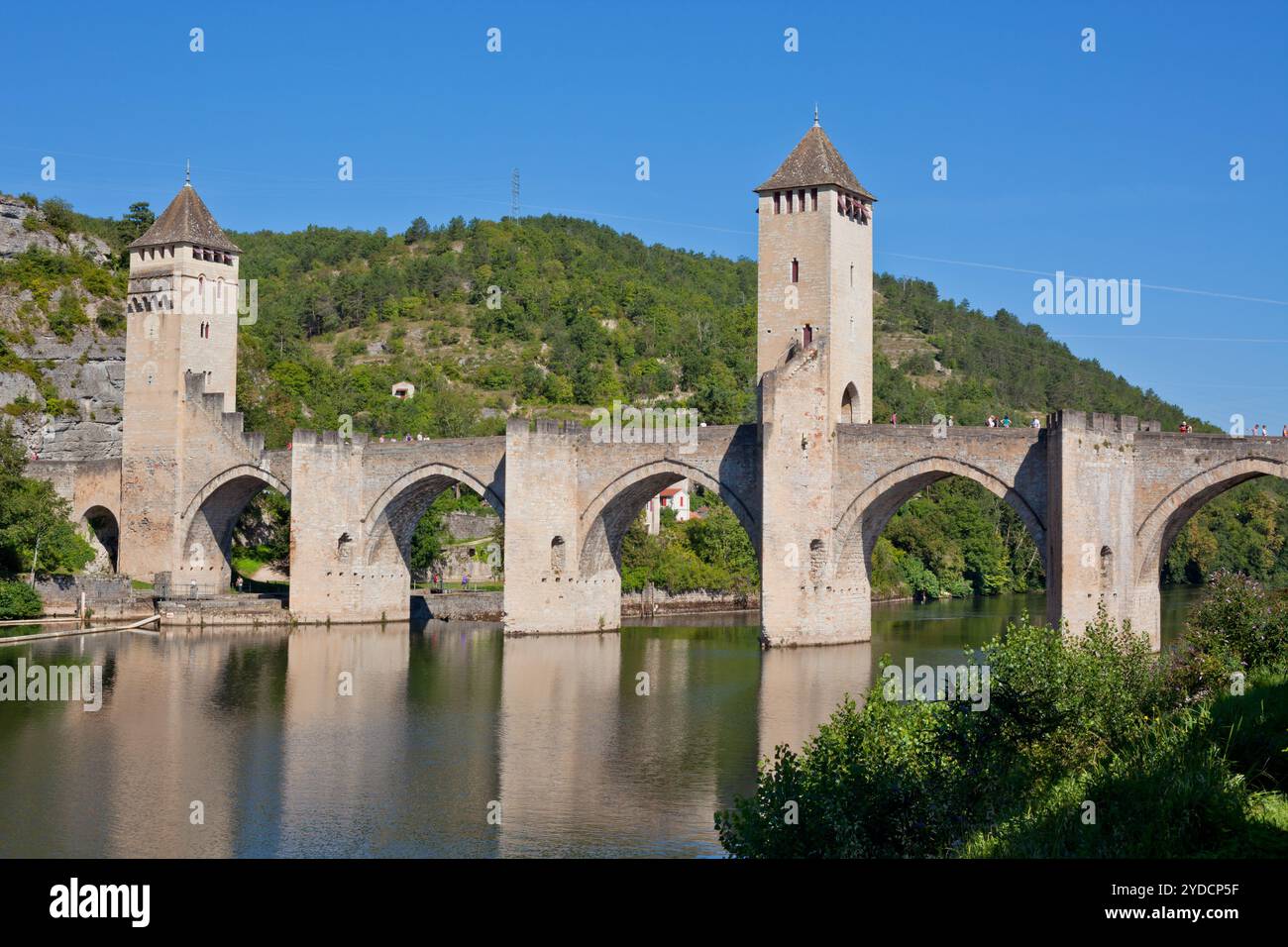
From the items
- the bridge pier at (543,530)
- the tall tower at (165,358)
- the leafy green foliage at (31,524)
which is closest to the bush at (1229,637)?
the bridge pier at (543,530)

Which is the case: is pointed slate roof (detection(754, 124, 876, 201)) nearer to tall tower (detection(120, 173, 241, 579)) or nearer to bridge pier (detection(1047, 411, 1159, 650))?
bridge pier (detection(1047, 411, 1159, 650))

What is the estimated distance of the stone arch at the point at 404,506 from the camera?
3688 cm

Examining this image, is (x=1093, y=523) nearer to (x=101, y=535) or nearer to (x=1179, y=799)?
(x=1179, y=799)

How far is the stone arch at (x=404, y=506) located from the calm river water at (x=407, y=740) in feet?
10.9

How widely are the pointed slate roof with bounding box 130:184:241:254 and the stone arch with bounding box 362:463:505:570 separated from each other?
373 inches

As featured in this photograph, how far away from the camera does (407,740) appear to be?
21.8 m

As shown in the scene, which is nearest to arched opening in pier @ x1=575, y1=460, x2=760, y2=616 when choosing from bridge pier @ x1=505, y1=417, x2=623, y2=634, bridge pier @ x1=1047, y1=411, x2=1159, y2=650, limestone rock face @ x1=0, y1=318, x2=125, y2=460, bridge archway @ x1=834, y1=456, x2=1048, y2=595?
bridge pier @ x1=505, y1=417, x2=623, y2=634

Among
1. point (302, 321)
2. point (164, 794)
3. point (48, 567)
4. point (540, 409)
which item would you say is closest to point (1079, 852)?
point (164, 794)

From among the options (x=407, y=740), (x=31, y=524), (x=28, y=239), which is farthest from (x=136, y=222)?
(x=407, y=740)

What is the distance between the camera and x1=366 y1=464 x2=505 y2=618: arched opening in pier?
124 feet

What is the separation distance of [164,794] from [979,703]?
996cm

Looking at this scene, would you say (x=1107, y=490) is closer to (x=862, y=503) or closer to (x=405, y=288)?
(x=862, y=503)

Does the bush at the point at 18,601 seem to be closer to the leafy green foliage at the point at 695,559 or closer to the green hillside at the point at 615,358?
the green hillside at the point at 615,358
